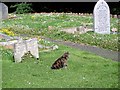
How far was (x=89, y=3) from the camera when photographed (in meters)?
35.9

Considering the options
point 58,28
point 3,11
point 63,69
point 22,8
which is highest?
point 63,69

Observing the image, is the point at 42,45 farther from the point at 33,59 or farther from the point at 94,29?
the point at 94,29

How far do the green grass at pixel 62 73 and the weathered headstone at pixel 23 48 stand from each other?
22 centimetres

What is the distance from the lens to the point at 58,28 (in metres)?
23.8

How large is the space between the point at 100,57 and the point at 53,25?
10.4 m

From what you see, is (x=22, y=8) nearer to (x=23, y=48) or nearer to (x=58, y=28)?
(x=58, y=28)

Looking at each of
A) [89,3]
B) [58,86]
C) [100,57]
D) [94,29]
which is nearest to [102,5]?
[94,29]

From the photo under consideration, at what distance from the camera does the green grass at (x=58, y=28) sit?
1891cm

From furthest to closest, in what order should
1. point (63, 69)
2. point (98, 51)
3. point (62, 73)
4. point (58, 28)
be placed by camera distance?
point (58, 28)
point (98, 51)
point (63, 69)
point (62, 73)

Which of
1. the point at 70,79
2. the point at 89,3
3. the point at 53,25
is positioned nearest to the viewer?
the point at 70,79

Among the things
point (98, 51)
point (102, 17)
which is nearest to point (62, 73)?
point (98, 51)

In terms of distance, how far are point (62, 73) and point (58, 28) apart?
37.7 feet

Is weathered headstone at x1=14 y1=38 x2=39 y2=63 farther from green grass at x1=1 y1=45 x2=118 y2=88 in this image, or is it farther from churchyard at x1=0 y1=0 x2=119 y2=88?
green grass at x1=1 y1=45 x2=118 y2=88

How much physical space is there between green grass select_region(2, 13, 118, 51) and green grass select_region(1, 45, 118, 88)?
10.5 ft
